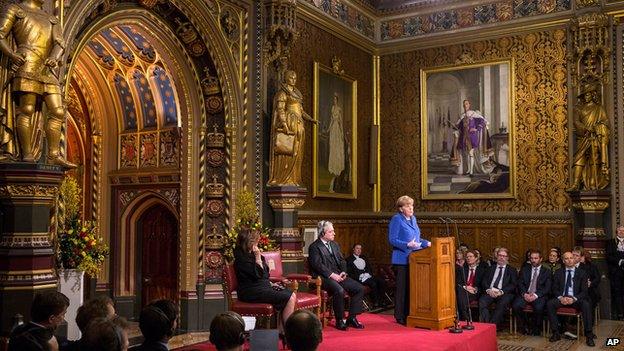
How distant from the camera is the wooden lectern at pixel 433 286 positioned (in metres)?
8.23

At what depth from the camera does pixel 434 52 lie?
14.4 m

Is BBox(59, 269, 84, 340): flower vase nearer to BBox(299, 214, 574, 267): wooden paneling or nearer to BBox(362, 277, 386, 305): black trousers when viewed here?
BBox(299, 214, 574, 267): wooden paneling

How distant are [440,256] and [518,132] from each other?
6.06 m

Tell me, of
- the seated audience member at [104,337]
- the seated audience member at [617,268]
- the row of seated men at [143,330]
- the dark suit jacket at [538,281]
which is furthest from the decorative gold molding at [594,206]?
the seated audience member at [104,337]

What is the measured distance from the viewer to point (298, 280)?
920cm

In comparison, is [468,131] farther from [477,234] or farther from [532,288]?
[532,288]

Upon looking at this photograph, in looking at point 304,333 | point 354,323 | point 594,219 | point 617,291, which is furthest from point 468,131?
point 304,333

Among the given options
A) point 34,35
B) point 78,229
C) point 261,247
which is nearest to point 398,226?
point 261,247

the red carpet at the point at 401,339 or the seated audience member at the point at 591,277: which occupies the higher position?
the seated audience member at the point at 591,277

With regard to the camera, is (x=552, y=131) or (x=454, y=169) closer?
(x=552, y=131)

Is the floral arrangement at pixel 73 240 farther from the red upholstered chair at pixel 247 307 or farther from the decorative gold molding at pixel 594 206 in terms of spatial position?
the decorative gold molding at pixel 594 206

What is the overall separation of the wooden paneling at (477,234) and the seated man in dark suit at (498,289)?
101 inches

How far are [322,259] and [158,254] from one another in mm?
4442

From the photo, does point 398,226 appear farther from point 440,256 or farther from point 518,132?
point 518,132
